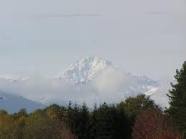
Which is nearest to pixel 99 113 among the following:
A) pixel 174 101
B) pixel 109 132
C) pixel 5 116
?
pixel 109 132

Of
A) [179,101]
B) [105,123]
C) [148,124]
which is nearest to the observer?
[179,101]

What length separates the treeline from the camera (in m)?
107

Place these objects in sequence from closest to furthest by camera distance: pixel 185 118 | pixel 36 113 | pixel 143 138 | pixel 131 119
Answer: pixel 185 118 → pixel 143 138 → pixel 131 119 → pixel 36 113

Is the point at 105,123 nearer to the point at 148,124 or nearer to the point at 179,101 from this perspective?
the point at 148,124

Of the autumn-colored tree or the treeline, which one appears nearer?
the autumn-colored tree

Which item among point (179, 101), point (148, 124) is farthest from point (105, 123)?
point (179, 101)

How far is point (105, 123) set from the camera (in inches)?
4761

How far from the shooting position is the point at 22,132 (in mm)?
133625

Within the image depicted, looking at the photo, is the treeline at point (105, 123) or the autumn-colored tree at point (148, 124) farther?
the treeline at point (105, 123)

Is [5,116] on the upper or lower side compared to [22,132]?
upper

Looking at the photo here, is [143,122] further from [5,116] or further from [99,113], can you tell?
[5,116]

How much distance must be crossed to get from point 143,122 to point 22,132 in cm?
2831

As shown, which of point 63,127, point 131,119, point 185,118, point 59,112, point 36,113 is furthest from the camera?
point 36,113

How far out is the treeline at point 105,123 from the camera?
107 metres
